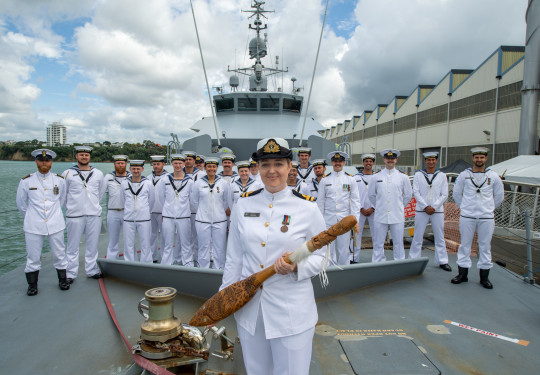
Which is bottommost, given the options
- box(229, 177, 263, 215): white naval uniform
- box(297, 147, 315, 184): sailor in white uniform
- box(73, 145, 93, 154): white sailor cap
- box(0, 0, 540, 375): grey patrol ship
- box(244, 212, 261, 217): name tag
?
box(0, 0, 540, 375): grey patrol ship

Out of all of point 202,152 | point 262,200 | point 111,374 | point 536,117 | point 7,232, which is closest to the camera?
point 262,200

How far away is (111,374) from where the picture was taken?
85.7 inches

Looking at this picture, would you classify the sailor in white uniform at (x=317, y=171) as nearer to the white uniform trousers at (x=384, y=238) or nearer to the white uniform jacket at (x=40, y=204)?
the white uniform trousers at (x=384, y=238)

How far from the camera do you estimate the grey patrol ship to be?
221 cm

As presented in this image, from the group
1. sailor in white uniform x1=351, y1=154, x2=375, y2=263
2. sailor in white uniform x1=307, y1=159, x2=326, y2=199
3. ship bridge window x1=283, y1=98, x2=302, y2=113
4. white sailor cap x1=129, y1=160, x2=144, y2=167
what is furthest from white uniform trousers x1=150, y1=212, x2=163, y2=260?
ship bridge window x1=283, y1=98, x2=302, y2=113

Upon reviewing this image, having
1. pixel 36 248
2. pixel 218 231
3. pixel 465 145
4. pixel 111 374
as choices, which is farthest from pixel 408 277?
pixel 465 145

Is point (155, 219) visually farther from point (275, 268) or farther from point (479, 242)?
point (479, 242)

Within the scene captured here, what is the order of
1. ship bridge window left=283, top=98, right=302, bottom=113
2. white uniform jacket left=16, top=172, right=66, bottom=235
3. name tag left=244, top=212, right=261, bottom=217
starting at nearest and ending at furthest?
1. name tag left=244, top=212, right=261, bottom=217
2. white uniform jacket left=16, top=172, right=66, bottom=235
3. ship bridge window left=283, top=98, right=302, bottom=113

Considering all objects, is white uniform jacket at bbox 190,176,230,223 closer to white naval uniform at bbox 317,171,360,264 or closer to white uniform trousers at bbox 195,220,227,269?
white uniform trousers at bbox 195,220,227,269

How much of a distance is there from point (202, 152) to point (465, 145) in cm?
1795

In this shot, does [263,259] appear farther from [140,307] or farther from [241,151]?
[241,151]

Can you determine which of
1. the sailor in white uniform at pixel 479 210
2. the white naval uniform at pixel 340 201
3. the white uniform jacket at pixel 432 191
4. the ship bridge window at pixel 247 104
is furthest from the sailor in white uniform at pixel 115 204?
the ship bridge window at pixel 247 104

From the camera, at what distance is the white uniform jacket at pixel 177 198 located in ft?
15.3

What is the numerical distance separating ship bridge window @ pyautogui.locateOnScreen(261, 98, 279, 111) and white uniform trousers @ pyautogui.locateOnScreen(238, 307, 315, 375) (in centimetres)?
929
